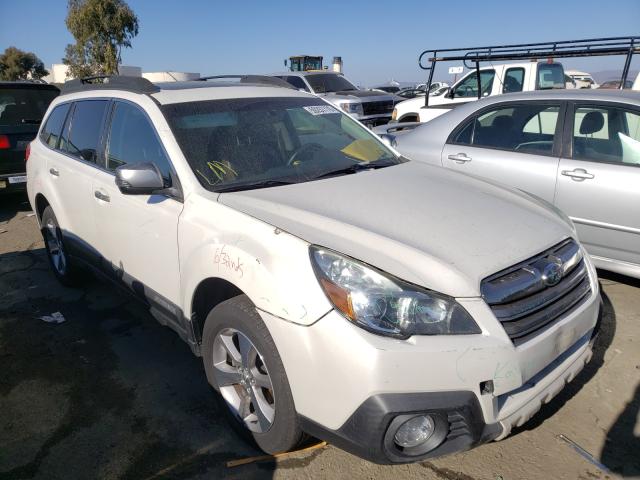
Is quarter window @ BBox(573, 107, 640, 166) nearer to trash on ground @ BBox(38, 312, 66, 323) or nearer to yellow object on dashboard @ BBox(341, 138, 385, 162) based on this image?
yellow object on dashboard @ BBox(341, 138, 385, 162)

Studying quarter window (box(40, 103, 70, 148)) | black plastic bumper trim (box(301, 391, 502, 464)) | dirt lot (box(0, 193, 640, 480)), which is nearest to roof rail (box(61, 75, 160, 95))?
quarter window (box(40, 103, 70, 148))

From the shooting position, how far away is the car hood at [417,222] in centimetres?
193

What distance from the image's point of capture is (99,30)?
3044cm

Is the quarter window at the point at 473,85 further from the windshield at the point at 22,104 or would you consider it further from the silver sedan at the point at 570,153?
the windshield at the point at 22,104

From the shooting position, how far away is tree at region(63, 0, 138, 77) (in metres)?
29.7

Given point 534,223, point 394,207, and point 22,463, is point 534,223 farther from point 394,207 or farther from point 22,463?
point 22,463

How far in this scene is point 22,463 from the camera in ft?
7.83

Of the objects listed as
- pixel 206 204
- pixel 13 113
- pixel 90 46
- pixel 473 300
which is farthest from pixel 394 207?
pixel 90 46

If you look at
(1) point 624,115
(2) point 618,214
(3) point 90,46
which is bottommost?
(2) point 618,214

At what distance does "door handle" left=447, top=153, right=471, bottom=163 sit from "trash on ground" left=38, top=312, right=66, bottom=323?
3.69 metres

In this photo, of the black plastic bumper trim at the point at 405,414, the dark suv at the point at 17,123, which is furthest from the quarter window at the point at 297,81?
the black plastic bumper trim at the point at 405,414

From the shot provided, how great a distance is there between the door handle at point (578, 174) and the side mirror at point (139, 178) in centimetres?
313

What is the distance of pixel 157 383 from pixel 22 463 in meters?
0.79

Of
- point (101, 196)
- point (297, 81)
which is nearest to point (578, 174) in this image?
point (101, 196)
